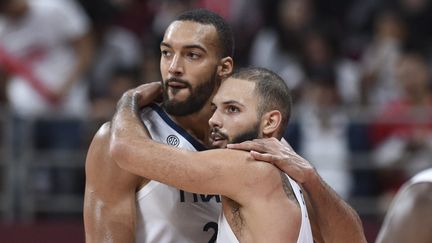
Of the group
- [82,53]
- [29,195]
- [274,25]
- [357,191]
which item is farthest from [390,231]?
[274,25]

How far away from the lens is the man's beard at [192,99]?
5105mm

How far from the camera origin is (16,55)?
10.1 metres

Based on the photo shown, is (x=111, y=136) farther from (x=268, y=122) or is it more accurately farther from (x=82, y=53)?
(x=82, y=53)

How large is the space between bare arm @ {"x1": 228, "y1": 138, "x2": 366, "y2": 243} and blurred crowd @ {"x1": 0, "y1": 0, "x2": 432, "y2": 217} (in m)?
3.91

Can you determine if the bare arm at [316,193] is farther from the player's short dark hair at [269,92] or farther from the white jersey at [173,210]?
the white jersey at [173,210]

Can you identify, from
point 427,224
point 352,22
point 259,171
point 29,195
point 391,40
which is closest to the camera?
point 259,171

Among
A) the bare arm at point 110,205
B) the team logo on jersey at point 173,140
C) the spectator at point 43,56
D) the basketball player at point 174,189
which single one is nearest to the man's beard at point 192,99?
the basketball player at point 174,189

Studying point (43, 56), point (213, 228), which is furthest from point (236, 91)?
point (43, 56)

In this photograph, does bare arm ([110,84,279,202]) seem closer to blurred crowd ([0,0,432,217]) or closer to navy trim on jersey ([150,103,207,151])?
navy trim on jersey ([150,103,207,151])

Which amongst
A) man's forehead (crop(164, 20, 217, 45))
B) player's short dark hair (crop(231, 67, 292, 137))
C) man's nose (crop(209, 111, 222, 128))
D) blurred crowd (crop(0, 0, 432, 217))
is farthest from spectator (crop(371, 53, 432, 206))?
man's nose (crop(209, 111, 222, 128))

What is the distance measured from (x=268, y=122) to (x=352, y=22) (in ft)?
23.8

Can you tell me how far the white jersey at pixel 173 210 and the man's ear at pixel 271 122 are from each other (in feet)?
1.93

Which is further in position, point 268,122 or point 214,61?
point 214,61

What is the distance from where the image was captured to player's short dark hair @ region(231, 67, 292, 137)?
4.76 meters
